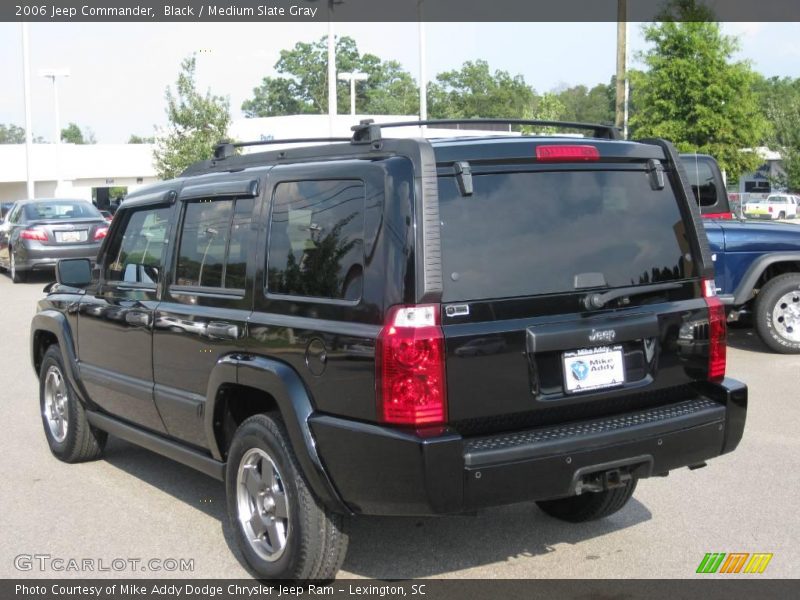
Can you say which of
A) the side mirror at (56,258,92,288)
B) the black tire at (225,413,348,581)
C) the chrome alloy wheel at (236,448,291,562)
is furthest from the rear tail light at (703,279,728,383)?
the side mirror at (56,258,92,288)

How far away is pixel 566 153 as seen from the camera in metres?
4.47

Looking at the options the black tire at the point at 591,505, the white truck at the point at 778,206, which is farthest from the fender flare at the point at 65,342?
the white truck at the point at 778,206

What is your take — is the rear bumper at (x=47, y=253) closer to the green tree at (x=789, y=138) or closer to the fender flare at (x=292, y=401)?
the fender flare at (x=292, y=401)

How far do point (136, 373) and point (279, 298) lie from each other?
1.58m

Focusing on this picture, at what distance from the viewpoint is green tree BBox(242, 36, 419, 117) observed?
113750mm

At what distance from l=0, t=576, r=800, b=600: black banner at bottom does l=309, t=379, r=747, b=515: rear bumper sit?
0.56 m

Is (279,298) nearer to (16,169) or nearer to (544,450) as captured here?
(544,450)

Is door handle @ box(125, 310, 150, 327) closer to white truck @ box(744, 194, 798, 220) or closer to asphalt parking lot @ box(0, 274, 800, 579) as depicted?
asphalt parking lot @ box(0, 274, 800, 579)

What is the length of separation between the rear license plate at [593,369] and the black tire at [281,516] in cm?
120

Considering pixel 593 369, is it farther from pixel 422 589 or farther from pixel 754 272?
pixel 754 272

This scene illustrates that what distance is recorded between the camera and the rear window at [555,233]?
413cm

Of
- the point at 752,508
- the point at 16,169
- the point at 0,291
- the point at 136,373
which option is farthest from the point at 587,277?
the point at 16,169

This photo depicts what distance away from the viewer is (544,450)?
4.08 meters

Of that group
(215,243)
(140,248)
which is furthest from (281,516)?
(140,248)
